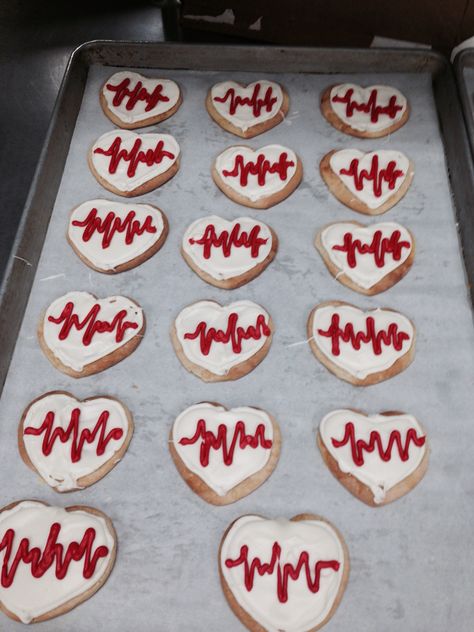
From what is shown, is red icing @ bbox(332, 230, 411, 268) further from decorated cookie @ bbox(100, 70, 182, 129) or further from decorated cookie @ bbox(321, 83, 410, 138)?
decorated cookie @ bbox(100, 70, 182, 129)

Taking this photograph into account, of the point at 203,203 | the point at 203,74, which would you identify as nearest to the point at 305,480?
the point at 203,203

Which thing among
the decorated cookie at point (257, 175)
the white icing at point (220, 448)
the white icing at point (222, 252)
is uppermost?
the decorated cookie at point (257, 175)

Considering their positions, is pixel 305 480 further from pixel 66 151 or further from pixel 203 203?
pixel 66 151

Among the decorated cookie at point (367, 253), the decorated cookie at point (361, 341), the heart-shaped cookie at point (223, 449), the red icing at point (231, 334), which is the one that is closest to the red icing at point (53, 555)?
the heart-shaped cookie at point (223, 449)

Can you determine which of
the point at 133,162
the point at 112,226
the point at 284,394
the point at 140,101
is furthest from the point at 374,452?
the point at 140,101

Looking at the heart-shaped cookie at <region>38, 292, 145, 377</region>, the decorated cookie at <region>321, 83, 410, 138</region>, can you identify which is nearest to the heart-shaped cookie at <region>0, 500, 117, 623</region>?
the heart-shaped cookie at <region>38, 292, 145, 377</region>

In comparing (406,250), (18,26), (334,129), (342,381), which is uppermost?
(18,26)

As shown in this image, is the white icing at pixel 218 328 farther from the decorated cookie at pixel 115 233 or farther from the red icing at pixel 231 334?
the decorated cookie at pixel 115 233
